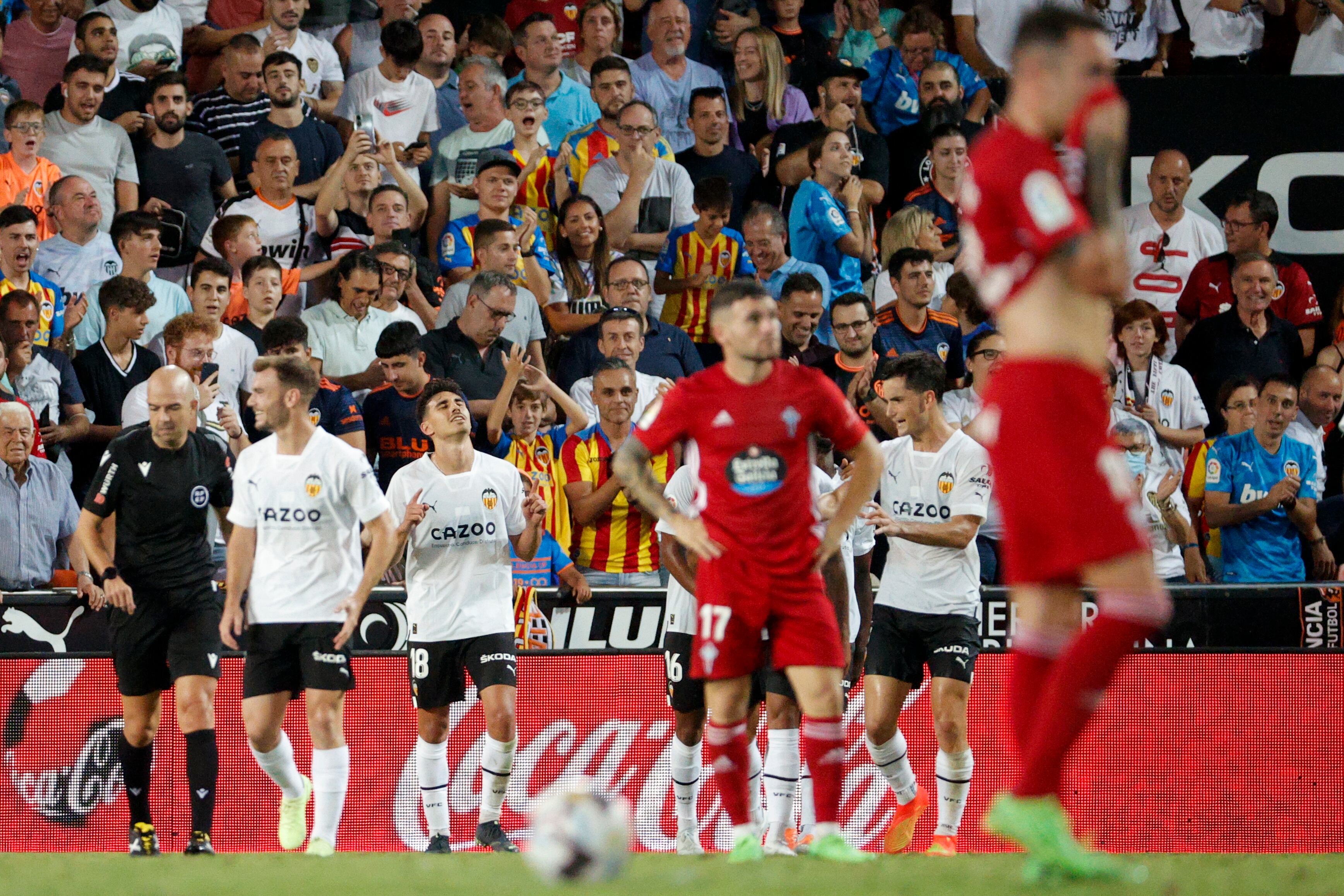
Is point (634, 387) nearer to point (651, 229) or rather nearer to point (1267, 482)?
point (651, 229)

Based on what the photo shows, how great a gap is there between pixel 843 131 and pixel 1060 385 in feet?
29.7

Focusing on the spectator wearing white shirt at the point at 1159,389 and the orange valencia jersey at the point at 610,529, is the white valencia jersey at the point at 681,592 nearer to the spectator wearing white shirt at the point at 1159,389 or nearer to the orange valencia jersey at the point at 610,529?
the orange valencia jersey at the point at 610,529

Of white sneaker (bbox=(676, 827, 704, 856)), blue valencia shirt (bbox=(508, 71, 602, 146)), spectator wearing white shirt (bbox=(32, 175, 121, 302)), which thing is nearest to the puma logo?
→ spectator wearing white shirt (bbox=(32, 175, 121, 302))

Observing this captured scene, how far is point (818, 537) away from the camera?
6.09 meters

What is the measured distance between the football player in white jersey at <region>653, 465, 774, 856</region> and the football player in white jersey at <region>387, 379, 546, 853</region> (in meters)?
0.91

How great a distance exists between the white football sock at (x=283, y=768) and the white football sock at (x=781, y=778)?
252cm

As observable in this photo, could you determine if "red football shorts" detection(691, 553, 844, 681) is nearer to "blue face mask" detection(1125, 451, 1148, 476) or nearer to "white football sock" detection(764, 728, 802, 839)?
"white football sock" detection(764, 728, 802, 839)

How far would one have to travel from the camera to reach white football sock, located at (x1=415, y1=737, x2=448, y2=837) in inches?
334

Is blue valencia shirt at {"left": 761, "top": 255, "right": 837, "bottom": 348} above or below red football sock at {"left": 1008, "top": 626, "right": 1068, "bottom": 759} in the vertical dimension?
above

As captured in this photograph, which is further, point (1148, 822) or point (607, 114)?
point (607, 114)

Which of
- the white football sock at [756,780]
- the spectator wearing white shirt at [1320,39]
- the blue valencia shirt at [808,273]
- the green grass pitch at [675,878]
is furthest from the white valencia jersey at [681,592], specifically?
the spectator wearing white shirt at [1320,39]

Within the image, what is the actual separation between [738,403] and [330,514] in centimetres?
286

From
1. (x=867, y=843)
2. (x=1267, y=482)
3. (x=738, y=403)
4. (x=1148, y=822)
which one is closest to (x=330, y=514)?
(x=738, y=403)

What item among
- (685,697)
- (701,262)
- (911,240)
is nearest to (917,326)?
(911,240)
